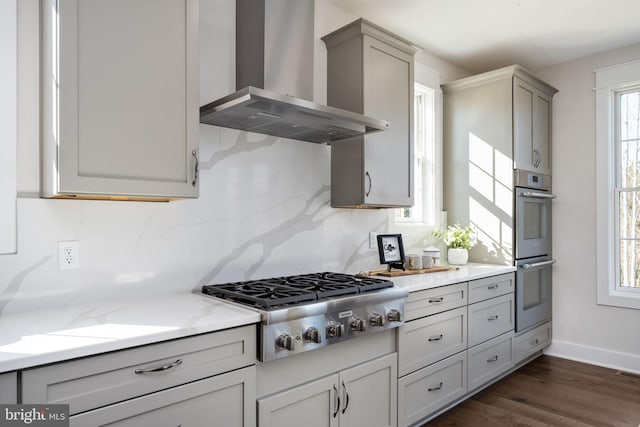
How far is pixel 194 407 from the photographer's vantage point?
1.48 metres

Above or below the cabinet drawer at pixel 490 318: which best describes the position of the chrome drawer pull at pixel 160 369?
above

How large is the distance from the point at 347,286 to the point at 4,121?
1592 millimetres

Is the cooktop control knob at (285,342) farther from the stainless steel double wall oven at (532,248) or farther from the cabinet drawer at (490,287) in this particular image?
the stainless steel double wall oven at (532,248)

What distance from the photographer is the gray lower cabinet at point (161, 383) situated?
3.98 ft

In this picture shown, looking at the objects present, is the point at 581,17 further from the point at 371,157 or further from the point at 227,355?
the point at 227,355

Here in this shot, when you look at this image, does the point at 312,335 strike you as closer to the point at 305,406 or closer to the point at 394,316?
the point at 305,406

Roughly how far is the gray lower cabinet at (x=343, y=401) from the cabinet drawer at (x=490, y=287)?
0.92 m

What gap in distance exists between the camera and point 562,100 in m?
4.02

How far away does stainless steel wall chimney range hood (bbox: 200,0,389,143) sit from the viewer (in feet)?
6.77

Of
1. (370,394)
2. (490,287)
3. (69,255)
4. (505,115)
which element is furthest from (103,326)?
(505,115)

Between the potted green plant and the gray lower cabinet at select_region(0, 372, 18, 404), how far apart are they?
10.0 feet

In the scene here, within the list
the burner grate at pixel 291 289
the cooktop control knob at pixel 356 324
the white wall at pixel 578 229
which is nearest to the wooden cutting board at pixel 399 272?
the burner grate at pixel 291 289

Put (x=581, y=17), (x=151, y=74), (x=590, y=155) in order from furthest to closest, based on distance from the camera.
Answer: (x=590, y=155), (x=581, y=17), (x=151, y=74)

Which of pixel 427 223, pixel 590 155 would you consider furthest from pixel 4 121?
pixel 590 155
